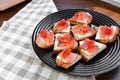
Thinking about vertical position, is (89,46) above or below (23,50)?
above

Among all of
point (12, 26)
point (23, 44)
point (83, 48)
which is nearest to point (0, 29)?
point (12, 26)

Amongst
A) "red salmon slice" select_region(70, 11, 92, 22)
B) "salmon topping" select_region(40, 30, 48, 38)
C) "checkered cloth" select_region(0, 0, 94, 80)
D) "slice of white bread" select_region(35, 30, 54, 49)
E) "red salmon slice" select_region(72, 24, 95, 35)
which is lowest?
"checkered cloth" select_region(0, 0, 94, 80)

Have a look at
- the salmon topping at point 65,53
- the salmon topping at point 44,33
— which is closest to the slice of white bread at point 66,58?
the salmon topping at point 65,53

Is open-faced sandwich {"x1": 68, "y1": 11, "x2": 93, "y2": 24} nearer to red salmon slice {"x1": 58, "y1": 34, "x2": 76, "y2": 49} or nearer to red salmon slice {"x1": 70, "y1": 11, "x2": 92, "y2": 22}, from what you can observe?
red salmon slice {"x1": 70, "y1": 11, "x2": 92, "y2": 22}

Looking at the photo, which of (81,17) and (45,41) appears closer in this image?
(45,41)

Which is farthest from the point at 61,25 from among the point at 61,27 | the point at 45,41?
the point at 45,41

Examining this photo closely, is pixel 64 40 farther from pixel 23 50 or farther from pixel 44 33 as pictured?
pixel 23 50

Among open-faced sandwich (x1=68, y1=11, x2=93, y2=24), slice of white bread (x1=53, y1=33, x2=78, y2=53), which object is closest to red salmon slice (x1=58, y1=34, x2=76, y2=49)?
slice of white bread (x1=53, y1=33, x2=78, y2=53)
